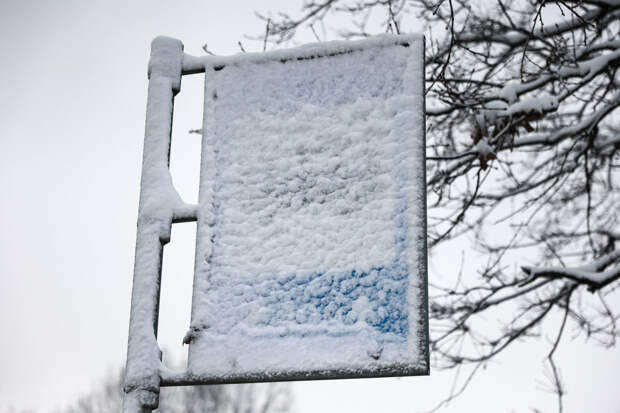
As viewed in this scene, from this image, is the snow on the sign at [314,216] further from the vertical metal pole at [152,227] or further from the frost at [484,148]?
the frost at [484,148]

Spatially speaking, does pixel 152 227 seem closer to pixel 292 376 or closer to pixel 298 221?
pixel 298 221

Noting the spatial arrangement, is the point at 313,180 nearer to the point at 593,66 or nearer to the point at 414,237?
the point at 414,237

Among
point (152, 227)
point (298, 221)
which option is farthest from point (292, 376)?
point (152, 227)

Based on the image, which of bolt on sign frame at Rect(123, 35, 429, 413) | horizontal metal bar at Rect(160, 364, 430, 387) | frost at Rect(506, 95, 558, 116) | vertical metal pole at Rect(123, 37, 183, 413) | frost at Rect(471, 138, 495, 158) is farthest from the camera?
frost at Rect(471, 138, 495, 158)

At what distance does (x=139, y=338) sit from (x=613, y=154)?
515 cm

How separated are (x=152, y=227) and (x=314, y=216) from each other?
527 millimetres

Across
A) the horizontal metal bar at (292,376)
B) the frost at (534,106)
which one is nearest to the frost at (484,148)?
the frost at (534,106)

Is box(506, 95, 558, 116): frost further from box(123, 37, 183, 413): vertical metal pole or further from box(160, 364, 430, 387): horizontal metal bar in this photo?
box(160, 364, 430, 387): horizontal metal bar

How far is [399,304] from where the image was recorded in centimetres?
204

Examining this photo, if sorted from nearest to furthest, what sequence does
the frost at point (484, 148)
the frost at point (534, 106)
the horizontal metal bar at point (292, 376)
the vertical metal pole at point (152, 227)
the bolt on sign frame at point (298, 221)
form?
1. the horizontal metal bar at point (292, 376)
2. the bolt on sign frame at point (298, 221)
3. the vertical metal pole at point (152, 227)
4. the frost at point (534, 106)
5. the frost at point (484, 148)

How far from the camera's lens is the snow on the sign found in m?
2.07

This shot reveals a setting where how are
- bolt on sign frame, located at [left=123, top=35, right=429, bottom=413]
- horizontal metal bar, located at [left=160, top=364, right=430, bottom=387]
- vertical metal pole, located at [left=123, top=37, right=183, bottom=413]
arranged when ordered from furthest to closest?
1. vertical metal pole, located at [left=123, top=37, right=183, bottom=413]
2. bolt on sign frame, located at [left=123, top=35, right=429, bottom=413]
3. horizontal metal bar, located at [left=160, top=364, right=430, bottom=387]

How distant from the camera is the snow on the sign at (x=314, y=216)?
6.78 ft

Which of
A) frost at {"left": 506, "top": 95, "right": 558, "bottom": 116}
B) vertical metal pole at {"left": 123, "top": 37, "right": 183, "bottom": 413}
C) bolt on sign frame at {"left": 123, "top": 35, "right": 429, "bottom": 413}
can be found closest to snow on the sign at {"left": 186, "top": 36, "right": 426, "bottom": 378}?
bolt on sign frame at {"left": 123, "top": 35, "right": 429, "bottom": 413}
